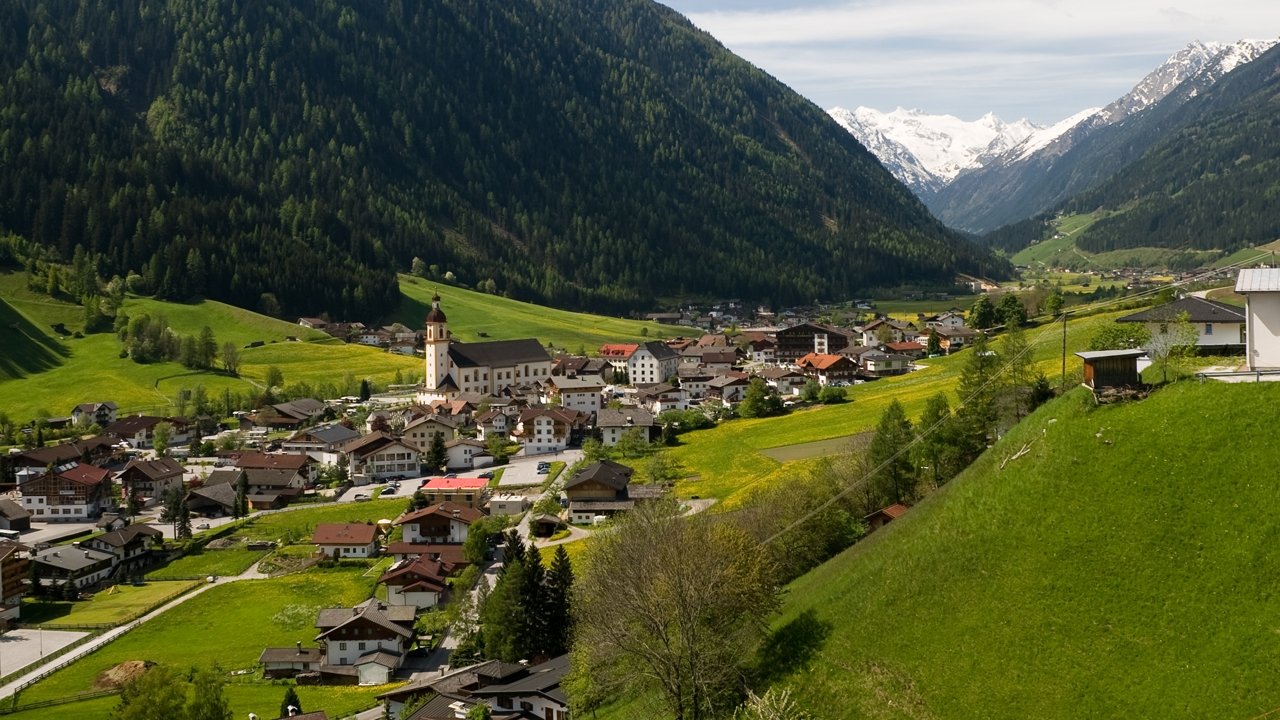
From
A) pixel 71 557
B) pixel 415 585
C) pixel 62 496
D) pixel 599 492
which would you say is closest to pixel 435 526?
pixel 415 585

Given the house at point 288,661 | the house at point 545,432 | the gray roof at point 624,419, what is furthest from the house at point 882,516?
the house at point 545,432

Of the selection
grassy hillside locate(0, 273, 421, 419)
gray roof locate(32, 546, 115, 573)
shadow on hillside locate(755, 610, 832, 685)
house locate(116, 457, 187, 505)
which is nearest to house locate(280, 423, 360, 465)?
house locate(116, 457, 187, 505)

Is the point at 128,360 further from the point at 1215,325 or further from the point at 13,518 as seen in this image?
the point at 1215,325

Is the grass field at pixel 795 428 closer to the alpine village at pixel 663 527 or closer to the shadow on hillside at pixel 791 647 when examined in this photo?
the alpine village at pixel 663 527

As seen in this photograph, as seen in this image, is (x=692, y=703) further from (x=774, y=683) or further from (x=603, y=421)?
(x=603, y=421)

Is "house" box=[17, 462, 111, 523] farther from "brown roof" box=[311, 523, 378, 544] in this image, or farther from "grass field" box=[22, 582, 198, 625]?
"brown roof" box=[311, 523, 378, 544]

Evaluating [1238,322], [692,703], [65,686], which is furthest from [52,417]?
[1238,322]

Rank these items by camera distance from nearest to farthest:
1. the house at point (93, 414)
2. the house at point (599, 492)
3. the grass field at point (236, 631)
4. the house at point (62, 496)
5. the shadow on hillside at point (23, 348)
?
1. the grass field at point (236, 631)
2. the house at point (599, 492)
3. the house at point (62, 496)
4. the house at point (93, 414)
5. the shadow on hillside at point (23, 348)
